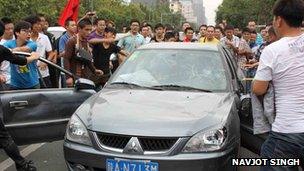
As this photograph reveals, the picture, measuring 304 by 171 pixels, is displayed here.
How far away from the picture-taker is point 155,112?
4.40 metres

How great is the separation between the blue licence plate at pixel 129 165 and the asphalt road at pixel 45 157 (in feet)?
6.23

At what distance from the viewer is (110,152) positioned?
4125 mm

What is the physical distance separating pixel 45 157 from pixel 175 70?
222cm

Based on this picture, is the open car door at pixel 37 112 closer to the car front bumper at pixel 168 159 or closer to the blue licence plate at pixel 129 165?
the car front bumper at pixel 168 159

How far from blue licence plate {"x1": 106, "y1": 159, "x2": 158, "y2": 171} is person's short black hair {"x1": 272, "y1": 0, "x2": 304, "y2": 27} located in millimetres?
1560

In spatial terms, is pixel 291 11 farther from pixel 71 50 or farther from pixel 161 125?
pixel 71 50

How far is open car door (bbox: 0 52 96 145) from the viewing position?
5.09 meters

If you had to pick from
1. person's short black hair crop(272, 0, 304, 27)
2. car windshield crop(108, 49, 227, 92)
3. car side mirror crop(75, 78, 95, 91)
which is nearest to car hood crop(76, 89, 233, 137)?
car windshield crop(108, 49, 227, 92)

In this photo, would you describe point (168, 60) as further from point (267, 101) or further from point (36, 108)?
point (267, 101)

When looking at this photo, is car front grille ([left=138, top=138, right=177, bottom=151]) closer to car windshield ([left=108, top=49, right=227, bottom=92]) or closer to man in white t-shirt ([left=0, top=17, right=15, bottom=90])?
car windshield ([left=108, top=49, right=227, bottom=92])

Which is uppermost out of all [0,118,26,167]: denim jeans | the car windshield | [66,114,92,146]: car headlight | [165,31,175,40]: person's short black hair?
the car windshield

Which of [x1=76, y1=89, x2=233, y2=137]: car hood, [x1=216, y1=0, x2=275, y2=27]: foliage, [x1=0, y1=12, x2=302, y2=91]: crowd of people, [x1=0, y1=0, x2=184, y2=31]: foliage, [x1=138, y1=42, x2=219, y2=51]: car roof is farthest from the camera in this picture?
[x1=216, y1=0, x2=275, y2=27]: foliage

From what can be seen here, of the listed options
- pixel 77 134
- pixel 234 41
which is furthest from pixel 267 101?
pixel 234 41

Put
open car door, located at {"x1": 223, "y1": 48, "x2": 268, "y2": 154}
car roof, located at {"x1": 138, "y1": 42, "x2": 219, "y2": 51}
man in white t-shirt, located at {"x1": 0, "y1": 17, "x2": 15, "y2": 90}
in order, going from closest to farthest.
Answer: open car door, located at {"x1": 223, "y1": 48, "x2": 268, "y2": 154} < car roof, located at {"x1": 138, "y1": 42, "x2": 219, "y2": 51} < man in white t-shirt, located at {"x1": 0, "y1": 17, "x2": 15, "y2": 90}
